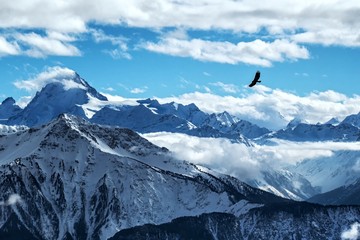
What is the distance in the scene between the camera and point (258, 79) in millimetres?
193125
